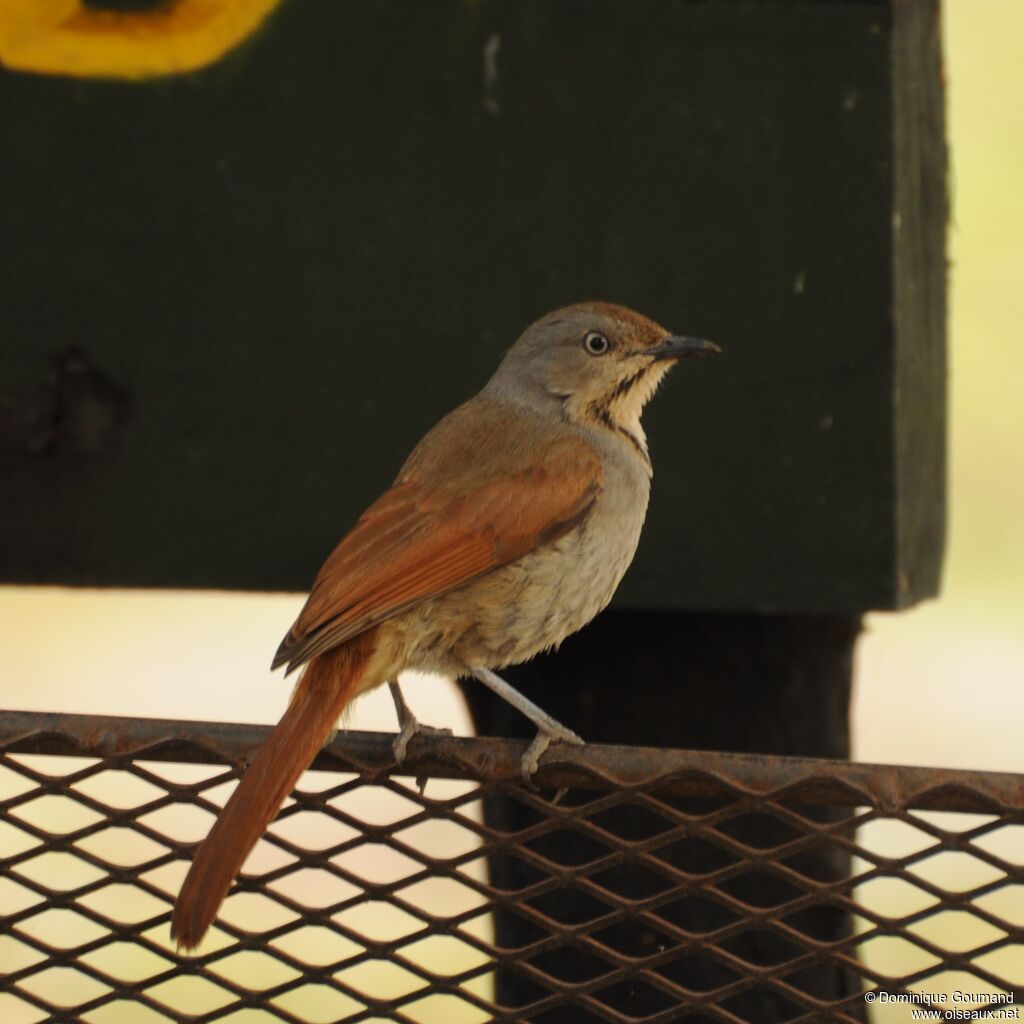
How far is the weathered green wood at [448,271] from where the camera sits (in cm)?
357

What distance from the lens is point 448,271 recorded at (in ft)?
12.1

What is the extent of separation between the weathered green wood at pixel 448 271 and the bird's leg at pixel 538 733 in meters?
0.38

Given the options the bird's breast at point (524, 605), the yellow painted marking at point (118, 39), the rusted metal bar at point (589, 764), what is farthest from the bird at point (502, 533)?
the yellow painted marking at point (118, 39)

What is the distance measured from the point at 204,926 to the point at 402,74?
1979 millimetres

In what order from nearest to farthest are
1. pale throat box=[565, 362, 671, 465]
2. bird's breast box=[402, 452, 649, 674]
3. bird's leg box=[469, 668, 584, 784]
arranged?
bird's leg box=[469, 668, 584, 784] < bird's breast box=[402, 452, 649, 674] < pale throat box=[565, 362, 671, 465]

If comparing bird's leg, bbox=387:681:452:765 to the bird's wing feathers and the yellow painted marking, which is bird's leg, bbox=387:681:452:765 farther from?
the yellow painted marking

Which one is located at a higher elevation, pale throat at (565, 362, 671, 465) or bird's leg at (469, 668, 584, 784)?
pale throat at (565, 362, 671, 465)

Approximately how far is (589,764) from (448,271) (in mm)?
1652

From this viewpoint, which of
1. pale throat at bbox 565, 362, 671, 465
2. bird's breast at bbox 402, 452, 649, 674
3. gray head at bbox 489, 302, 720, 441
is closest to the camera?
bird's breast at bbox 402, 452, 649, 674

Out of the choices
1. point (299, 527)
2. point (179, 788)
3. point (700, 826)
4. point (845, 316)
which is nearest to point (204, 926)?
point (179, 788)

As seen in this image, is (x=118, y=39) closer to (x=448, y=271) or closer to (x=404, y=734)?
(x=448, y=271)

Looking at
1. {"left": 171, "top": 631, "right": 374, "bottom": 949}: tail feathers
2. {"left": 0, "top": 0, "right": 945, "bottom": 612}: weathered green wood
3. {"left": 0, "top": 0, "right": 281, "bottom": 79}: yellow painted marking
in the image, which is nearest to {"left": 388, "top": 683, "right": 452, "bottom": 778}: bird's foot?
{"left": 171, "top": 631, "right": 374, "bottom": 949}: tail feathers

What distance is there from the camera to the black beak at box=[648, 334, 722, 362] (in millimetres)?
3619

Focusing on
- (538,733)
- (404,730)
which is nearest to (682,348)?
(538,733)
